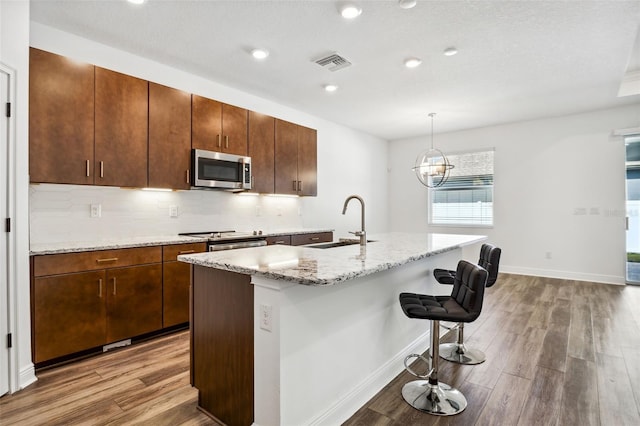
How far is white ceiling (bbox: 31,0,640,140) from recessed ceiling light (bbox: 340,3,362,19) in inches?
2.1

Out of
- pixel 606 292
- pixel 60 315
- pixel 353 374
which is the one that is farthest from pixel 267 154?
pixel 606 292

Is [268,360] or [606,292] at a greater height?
[268,360]

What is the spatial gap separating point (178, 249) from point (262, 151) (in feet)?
5.55

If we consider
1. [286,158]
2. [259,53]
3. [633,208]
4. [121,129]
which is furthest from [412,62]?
[633,208]

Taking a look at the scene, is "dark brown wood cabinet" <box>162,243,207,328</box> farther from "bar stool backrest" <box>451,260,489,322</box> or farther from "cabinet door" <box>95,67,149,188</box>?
"bar stool backrest" <box>451,260,489,322</box>

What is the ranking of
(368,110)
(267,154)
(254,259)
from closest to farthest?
(254,259)
(267,154)
(368,110)

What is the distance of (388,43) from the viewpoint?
3062mm

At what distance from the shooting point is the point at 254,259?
5.86ft

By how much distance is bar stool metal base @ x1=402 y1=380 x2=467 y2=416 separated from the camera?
6.38ft

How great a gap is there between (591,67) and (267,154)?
3764 mm

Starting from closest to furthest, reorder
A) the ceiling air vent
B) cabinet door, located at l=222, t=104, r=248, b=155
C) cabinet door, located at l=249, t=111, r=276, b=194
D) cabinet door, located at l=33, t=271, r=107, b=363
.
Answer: cabinet door, located at l=33, t=271, r=107, b=363 < the ceiling air vent < cabinet door, located at l=222, t=104, r=248, b=155 < cabinet door, located at l=249, t=111, r=276, b=194

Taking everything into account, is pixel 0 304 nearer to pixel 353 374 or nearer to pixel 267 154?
pixel 353 374

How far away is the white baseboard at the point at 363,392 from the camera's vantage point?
1.77 metres

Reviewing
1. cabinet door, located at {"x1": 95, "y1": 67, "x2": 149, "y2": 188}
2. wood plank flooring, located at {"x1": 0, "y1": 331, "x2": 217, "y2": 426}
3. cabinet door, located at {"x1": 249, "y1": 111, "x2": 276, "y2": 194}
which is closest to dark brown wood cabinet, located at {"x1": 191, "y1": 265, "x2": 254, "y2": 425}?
wood plank flooring, located at {"x1": 0, "y1": 331, "x2": 217, "y2": 426}
